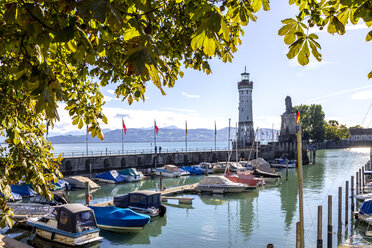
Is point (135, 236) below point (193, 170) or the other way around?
below

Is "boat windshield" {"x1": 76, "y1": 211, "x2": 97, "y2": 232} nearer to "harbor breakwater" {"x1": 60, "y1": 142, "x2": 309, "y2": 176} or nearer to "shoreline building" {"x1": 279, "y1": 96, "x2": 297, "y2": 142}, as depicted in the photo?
"harbor breakwater" {"x1": 60, "y1": 142, "x2": 309, "y2": 176}

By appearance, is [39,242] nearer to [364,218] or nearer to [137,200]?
[137,200]

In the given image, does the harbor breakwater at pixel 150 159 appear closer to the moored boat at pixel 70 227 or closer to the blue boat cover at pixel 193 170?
the blue boat cover at pixel 193 170

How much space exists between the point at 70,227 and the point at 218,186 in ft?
59.4

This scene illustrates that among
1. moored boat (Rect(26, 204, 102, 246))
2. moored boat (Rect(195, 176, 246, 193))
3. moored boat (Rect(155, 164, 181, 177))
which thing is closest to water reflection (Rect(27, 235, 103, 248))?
moored boat (Rect(26, 204, 102, 246))

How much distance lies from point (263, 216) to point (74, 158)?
30752 mm

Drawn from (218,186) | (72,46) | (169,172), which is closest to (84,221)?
(72,46)

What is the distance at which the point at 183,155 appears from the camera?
6119 centimetres

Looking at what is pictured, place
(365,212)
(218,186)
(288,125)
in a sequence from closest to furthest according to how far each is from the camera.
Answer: (365,212) → (218,186) → (288,125)

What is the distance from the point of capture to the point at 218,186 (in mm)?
31062

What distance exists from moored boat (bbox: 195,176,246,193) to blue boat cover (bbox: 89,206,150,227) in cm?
1344

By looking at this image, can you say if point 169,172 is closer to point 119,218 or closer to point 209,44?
point 119,218

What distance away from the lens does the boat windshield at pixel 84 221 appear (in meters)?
15.4

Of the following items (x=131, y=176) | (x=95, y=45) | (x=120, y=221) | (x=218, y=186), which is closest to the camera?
(x=95, y=45)
